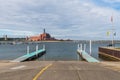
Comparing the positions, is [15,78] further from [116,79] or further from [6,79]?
[116,79]

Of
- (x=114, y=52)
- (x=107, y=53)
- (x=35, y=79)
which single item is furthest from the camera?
(x=107, y=53)

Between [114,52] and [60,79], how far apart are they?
134ft

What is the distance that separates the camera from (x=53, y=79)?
15.6 meters

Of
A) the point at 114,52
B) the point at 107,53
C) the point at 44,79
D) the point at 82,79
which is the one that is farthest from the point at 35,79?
the point at 107,53

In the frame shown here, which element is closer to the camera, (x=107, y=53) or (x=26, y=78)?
(x=26, y=78)

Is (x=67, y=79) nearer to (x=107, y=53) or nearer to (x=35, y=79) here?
(x=35, y=79)

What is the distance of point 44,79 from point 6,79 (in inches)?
89.6

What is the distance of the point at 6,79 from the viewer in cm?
1573

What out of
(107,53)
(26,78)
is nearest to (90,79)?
(26,78)

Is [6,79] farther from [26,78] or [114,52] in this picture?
[114,52]

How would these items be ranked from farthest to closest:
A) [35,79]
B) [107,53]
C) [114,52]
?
[107,53]
[114,52]
[35,79]

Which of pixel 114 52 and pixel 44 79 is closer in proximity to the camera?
pixel 44 79

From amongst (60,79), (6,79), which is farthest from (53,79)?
(6,79)

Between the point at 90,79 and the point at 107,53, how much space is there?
161 feet
